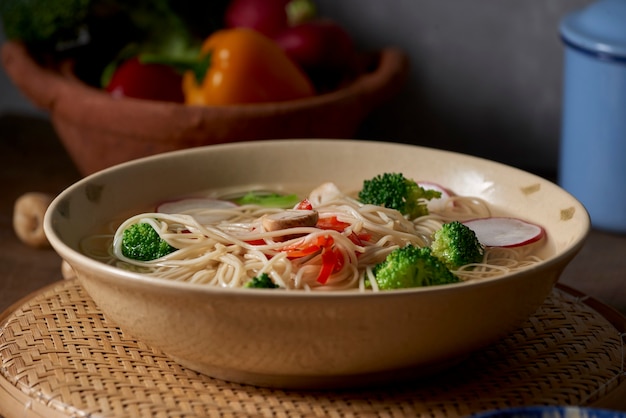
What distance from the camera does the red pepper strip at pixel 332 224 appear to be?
1.44m

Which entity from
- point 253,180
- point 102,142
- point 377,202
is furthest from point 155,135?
point 377,202

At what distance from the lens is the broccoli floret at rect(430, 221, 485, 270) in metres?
1.40

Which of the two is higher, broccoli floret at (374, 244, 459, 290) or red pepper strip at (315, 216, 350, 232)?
broccoli floret at (374, 244, 459, 290)

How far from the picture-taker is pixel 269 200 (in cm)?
171

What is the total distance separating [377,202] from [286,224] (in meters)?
0.26

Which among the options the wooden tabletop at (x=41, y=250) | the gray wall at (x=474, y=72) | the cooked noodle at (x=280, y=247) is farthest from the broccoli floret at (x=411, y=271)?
the gray wall at (x=474, y=72)

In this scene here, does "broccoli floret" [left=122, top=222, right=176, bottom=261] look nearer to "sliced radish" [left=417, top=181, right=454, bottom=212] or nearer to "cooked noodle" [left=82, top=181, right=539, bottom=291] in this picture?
"cooked noodle" [left=82, top=181, right=539, bottom=291]

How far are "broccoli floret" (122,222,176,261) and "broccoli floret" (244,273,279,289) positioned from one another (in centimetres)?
24

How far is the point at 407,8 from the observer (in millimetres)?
2852

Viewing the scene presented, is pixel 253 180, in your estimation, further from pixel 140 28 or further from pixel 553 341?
pixel 140 28

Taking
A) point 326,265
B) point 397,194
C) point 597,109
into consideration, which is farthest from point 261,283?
point 597,109

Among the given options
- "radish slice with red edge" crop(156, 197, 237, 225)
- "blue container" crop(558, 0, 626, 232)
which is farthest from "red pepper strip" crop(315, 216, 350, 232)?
"blue container" crop(558, 0, 626, 232)

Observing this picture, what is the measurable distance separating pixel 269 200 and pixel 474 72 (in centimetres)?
133

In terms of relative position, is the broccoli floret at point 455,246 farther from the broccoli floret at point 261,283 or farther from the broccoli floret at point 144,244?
the broccoli floret at point 144,244
